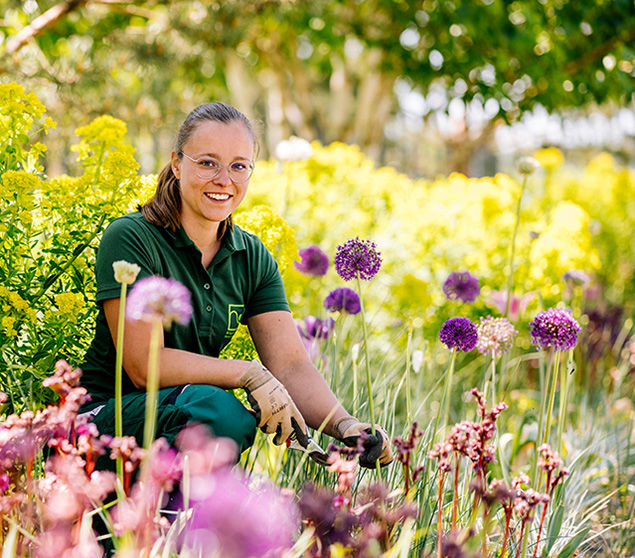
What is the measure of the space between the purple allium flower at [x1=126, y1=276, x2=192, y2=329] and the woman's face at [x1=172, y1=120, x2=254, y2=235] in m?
0.87

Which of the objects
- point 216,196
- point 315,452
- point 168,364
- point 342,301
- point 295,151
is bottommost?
point 315,452

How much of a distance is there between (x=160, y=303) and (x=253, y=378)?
725 millimetres

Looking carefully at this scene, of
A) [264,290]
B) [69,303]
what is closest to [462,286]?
[264,290]

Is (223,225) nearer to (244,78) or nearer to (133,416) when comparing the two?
(133,416)

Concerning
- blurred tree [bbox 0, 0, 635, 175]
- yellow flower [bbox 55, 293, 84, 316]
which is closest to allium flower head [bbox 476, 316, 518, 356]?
yellow flower [bbox 55, 293, 84, 316]

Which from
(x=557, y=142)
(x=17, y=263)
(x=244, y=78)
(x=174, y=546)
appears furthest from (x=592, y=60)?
(x=557, y=142)

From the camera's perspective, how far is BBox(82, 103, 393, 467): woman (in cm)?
174

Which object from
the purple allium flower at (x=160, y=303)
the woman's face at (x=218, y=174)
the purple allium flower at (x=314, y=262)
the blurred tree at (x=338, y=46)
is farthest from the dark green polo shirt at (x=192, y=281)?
the blurred tree at (x=338, y=46)

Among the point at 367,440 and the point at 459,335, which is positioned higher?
the point at 459,335

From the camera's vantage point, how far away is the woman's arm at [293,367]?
1.99 m

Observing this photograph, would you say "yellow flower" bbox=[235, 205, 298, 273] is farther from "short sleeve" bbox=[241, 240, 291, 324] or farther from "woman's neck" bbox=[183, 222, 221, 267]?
"woman's neck" bbox=[183, 222, 221, 267]

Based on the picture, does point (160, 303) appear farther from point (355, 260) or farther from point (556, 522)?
point (556, 522)

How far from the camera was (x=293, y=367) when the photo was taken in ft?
6.86

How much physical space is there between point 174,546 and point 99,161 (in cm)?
134
